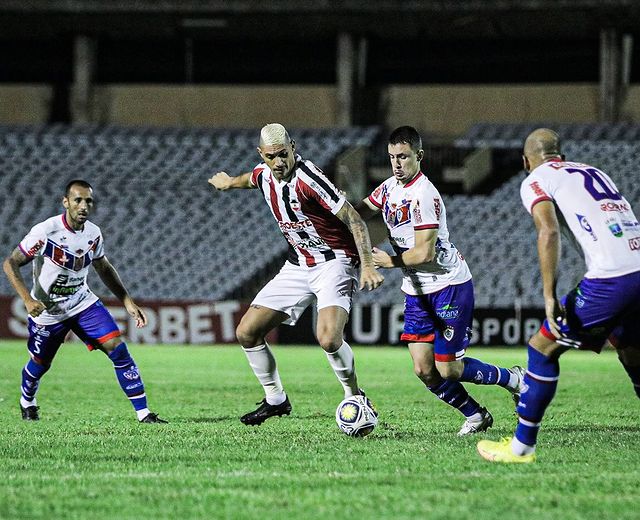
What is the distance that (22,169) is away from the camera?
94.4 feet

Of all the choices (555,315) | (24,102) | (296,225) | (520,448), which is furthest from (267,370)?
(24,102)

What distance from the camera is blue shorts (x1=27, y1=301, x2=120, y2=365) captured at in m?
9.15

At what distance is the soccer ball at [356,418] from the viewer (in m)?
7.72

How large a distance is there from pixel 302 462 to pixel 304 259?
7.77 ft

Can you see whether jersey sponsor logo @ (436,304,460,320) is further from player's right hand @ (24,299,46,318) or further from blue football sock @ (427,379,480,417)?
player's right hand @ (24,299,46,318)

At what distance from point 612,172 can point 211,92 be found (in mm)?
12120

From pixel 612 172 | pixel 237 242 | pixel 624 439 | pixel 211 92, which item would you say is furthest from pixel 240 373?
pixel 211 92

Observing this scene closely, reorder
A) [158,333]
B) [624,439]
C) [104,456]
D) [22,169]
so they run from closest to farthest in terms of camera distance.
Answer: [104,456], [624,439], [158,333], [22,169]

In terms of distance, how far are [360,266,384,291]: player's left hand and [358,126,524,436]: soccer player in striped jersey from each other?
36 cm

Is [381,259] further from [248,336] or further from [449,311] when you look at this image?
[248,336]

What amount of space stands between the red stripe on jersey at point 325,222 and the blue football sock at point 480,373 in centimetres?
121

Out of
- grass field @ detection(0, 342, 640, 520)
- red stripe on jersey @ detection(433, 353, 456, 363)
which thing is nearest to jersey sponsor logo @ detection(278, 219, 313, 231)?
red stripe on jersey @ detection(433, 353, 456, 363)

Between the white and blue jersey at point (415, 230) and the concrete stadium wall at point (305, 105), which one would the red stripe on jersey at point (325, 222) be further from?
the concrete stadium wall at point (305, 105)

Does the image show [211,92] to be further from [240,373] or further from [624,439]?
[624,439]
